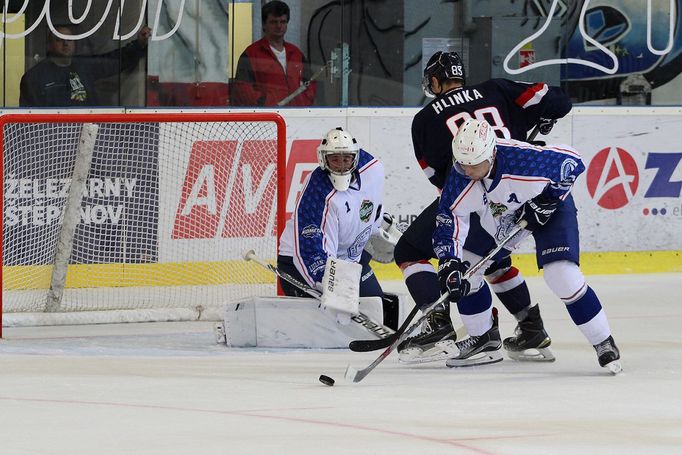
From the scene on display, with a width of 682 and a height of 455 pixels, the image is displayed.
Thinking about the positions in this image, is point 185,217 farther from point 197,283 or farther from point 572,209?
point 572,209

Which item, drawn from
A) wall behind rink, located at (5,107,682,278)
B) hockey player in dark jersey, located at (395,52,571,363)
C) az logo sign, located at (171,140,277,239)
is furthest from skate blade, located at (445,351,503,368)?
wall behind rink, located at (5,107,682,278)

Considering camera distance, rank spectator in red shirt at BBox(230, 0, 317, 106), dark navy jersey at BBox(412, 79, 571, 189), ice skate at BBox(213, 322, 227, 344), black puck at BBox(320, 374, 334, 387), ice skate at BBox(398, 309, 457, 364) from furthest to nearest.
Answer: spectator in red shirt at BBox(230, 0, 317, 106)
ice skate at BBox(213, 322, 227, 344)
dark navy jersey at BBox(412, 79, 571, 189)
ice skate at BBox(398, 309, 457, 364)
black puck at BBox(320, 374, 334, 387)

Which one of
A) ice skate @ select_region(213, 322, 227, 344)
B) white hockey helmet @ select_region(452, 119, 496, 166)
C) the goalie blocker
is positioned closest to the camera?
white hockey helmet @ select_region(452, 119, 496, 166)

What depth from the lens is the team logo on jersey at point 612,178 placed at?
8148mm

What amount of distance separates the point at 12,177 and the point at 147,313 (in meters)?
0.90

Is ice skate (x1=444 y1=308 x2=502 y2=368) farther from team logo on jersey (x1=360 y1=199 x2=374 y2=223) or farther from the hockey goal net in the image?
the hockey goal net

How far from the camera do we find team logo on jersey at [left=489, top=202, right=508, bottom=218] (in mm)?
5094

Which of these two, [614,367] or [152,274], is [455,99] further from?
[152,274]

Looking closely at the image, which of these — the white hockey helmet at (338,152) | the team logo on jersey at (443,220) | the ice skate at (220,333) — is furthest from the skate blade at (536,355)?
the ice skate at (220,333)

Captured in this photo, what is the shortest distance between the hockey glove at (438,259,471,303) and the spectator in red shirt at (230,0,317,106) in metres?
3.11

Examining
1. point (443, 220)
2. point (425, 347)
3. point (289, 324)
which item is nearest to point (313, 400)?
point (443, 220)

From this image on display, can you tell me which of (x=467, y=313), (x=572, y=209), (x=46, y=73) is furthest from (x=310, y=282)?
(x=46, y=73)

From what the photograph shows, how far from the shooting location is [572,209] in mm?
5125

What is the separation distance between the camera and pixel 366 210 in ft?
19.7
